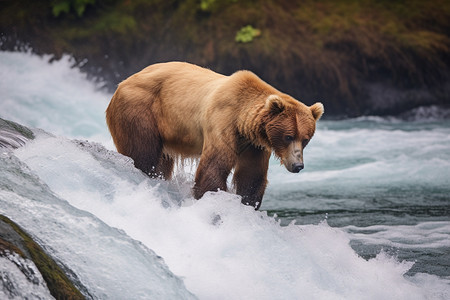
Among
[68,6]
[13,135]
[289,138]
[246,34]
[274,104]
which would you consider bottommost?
[246,34]

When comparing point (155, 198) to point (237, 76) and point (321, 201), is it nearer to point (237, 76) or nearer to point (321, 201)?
point (237, 76)

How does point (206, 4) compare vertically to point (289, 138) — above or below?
below

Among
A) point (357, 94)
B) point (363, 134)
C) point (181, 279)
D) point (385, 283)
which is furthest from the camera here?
point (357, 94)

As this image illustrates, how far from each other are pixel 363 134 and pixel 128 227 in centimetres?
1051

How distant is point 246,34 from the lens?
16.7m

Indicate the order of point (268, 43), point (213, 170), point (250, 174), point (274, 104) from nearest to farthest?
point (274, 104)
point (213, 170)
point (250, 174)
point (268, 43)

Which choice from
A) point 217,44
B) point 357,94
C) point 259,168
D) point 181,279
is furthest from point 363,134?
point 181,279

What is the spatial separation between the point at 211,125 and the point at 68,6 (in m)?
12.3

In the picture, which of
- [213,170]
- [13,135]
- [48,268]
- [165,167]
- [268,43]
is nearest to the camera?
[48,268]

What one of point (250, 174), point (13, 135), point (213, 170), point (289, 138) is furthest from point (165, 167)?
point (13, 135)

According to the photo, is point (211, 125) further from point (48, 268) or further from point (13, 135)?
point (48, 268)

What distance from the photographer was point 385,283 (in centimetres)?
488

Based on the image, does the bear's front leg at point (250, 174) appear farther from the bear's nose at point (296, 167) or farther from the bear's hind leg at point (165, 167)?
the bear's hind leg at point (165, 167)

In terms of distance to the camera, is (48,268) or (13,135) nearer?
(48,268)
